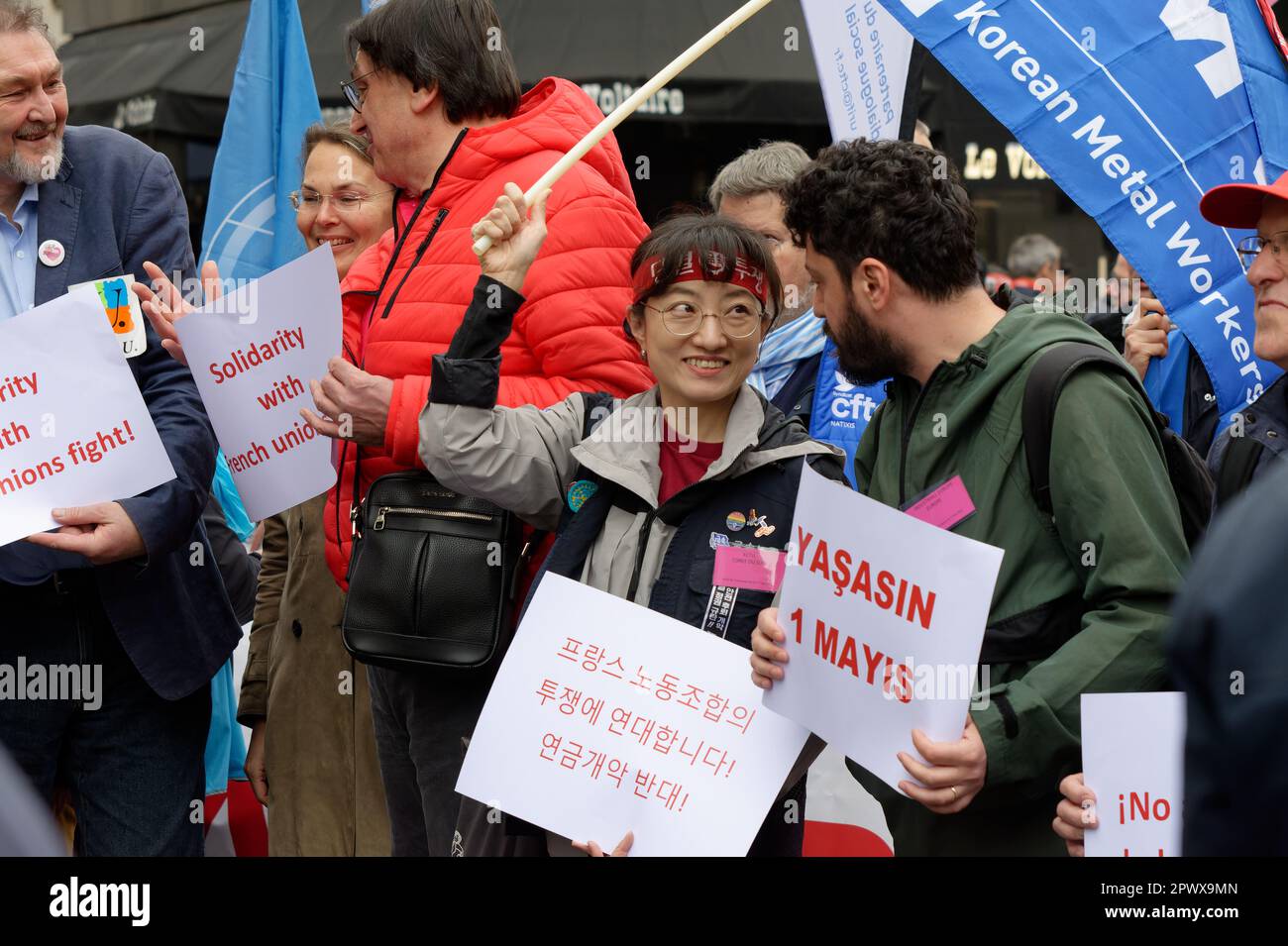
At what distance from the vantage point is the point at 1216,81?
351 cm

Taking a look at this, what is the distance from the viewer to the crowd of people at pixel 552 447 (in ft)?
8.43

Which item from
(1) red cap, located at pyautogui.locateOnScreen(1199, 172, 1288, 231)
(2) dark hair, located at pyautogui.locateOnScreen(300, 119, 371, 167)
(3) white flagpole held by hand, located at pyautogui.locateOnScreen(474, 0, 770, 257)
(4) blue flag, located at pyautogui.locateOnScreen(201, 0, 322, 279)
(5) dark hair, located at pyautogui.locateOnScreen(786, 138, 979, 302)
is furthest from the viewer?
(4) blue flag, located at pyautogui.locateOnScreen(201, 0, 322, 279)

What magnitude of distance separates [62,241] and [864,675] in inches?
85.7

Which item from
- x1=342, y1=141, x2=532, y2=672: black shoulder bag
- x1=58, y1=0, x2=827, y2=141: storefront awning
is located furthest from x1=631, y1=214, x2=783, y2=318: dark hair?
x1=58, y1=0, x2=827, y2=141: storefront awning

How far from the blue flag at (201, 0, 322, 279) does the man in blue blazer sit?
6.91 ft

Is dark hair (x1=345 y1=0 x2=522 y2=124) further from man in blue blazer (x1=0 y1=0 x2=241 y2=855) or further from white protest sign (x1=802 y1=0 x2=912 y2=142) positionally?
white protest sign (x1=802 y1=0 x2=912 y2=142)

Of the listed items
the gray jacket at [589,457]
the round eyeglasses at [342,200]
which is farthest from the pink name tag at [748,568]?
the round eyeglasses at [342,200]

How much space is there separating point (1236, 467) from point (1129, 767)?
108 cm

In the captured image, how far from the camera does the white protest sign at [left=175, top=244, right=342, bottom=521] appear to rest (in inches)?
138

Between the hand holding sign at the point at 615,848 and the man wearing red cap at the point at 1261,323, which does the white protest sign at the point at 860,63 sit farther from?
the hand holding sign at the point at 615,848

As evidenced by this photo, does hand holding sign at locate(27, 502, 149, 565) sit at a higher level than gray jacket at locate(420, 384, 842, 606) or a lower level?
lower

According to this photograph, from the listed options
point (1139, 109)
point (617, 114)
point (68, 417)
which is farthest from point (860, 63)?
point (68, 417)

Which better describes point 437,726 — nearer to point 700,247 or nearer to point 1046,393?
point 700,247

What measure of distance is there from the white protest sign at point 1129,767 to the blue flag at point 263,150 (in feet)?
13.5
